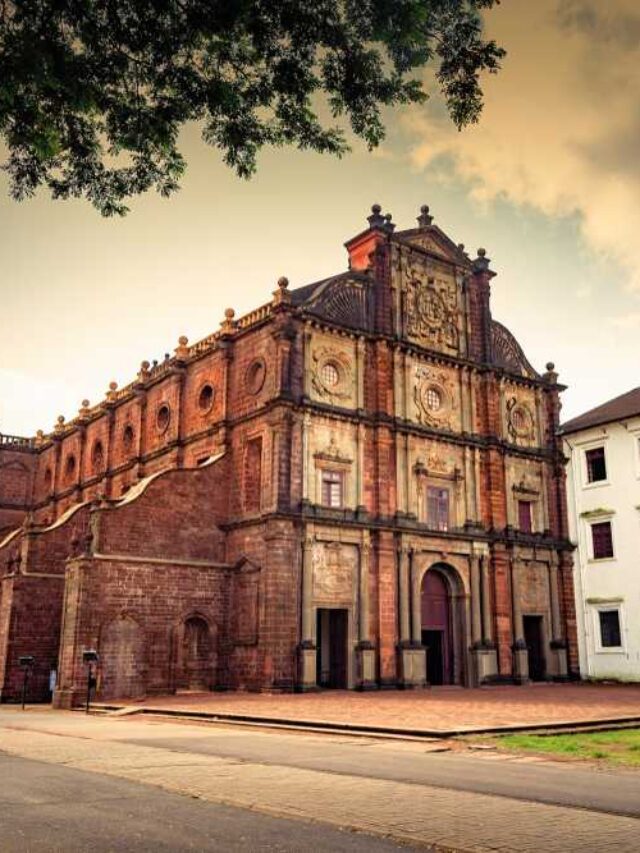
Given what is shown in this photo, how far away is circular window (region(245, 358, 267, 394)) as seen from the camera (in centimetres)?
3125

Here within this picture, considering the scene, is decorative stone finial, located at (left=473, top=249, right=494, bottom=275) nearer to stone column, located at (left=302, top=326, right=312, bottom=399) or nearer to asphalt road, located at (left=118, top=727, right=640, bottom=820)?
stone column, located at (left=302, top=326, right=312, bottom=399)

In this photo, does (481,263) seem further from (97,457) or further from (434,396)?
(97,457)

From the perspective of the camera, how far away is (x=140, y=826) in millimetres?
7461

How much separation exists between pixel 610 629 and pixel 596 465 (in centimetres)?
733

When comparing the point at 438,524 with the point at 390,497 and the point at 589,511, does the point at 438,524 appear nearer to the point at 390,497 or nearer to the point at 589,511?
the point at 390,497

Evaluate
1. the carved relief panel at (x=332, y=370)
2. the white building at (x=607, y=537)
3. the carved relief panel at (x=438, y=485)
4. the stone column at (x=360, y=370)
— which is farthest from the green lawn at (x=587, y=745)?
the white building at (x=607, y=537)

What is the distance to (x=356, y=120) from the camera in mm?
9414

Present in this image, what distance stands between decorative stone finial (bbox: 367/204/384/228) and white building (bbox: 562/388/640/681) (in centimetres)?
1319

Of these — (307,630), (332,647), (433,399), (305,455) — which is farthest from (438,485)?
(307,630)

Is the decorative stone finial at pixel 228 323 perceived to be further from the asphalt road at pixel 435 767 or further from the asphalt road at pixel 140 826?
the asphalt road at pixel 140 826

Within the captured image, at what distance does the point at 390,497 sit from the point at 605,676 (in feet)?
41.7

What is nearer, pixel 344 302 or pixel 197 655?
pixel 197 655

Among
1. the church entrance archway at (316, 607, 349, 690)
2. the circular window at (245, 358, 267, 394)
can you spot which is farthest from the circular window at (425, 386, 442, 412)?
the church entrance archway at (316, 607, 349, 690)

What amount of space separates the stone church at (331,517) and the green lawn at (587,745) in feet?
42.7
